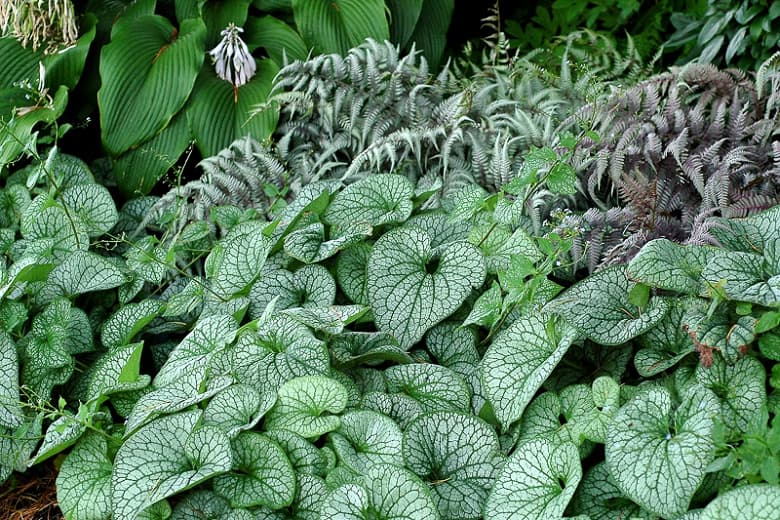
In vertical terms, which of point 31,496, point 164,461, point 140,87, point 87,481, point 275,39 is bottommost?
point 31,496

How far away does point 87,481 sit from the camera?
76.5 inches

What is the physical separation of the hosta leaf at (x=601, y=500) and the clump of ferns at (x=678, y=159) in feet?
2.35

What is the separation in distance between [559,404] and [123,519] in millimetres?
966

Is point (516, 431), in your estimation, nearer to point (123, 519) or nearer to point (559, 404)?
point (559, 404)

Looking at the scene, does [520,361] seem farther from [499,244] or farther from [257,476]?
[257,476]

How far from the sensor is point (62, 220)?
268 cm

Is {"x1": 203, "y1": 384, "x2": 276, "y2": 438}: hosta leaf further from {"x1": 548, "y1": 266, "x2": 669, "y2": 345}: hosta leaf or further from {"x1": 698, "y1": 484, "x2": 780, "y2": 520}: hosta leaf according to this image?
{"x1": 698, "y1": 484, "x2": 780, "y2": 520}: hosta leaf

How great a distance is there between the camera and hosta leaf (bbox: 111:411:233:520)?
174 cm

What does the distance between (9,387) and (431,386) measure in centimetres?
111

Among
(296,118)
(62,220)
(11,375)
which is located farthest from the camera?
(296,118)

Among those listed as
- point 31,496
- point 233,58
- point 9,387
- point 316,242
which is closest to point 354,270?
point 316,242

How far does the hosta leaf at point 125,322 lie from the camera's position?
7.77ft

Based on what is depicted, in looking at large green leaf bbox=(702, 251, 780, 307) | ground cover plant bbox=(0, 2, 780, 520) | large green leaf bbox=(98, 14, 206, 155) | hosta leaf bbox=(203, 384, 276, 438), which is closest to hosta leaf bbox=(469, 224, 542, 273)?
ground cover plant bbox=(0, 2, 780, 520)

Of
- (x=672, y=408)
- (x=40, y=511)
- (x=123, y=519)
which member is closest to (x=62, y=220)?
(x=40, y=511)
